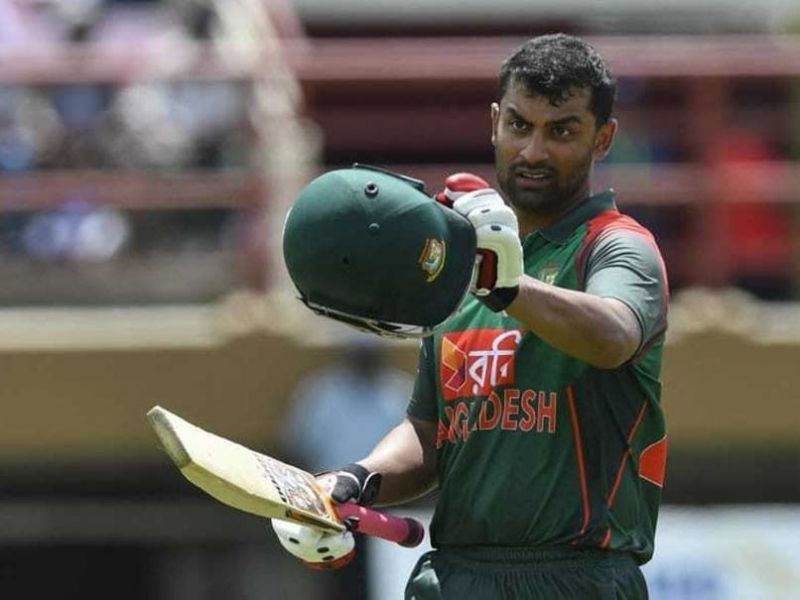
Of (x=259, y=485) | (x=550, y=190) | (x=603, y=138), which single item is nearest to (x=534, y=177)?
(x=550, y=190)

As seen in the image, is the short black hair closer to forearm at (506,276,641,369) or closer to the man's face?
the man's face

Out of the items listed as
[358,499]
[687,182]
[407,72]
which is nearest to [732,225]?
[687,182]

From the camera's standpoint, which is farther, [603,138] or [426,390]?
[426,390]

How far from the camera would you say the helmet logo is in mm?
4125

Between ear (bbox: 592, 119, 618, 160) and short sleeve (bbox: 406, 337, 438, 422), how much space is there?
0.54 meters

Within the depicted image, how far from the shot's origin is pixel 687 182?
9.98m

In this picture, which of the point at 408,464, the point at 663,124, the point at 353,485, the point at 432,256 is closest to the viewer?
the point at 432,256

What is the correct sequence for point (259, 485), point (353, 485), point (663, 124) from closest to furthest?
point (259, 485) < point (353, 485) < point (663, 124)

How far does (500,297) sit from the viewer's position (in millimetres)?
Result: 4180

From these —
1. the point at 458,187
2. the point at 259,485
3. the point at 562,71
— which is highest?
the point at 562,71

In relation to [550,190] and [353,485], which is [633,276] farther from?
[353,485]

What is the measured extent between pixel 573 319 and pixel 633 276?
9.1 inches

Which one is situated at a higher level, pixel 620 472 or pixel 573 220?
pixel 573 220

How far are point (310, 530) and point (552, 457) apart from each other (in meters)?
0.51
